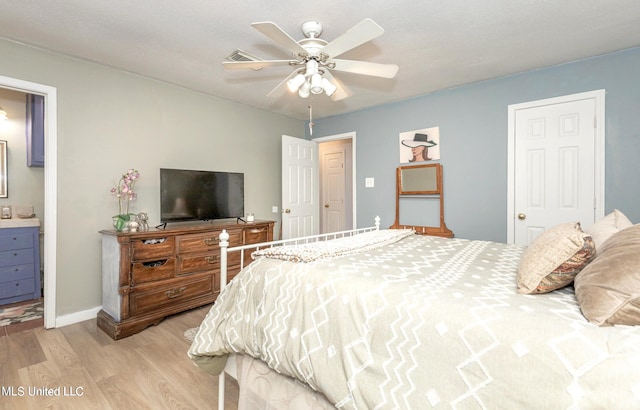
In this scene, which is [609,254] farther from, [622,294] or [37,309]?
[37,309]

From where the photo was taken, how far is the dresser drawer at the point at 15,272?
3.12 m

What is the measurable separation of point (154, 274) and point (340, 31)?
101 inches

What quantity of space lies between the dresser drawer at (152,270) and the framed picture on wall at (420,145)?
2934 millimetres

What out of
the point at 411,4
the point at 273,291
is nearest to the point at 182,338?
the point at 273,291

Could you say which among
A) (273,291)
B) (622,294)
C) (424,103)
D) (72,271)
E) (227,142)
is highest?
(424,103)

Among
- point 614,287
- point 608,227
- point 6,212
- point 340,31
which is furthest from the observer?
point 6,212

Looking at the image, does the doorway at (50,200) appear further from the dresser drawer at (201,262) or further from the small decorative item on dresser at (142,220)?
the dresser drawer at (201,262)

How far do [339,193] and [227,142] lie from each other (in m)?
2.47

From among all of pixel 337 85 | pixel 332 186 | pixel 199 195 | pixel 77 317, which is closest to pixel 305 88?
pixel 337 85

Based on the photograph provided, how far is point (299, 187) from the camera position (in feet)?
14.4

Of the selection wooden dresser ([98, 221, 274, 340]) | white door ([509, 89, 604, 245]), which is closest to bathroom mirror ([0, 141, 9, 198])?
wooden dresser ([98, 221, 274, 340])

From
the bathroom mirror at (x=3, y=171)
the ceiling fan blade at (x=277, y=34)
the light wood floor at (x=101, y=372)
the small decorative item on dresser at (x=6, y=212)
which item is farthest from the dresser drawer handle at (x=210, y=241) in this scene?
the bathroom mirror at (x=3, y=171)

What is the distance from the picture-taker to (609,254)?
982 mm

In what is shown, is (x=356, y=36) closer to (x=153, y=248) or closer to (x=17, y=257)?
(x=153, y=248)
